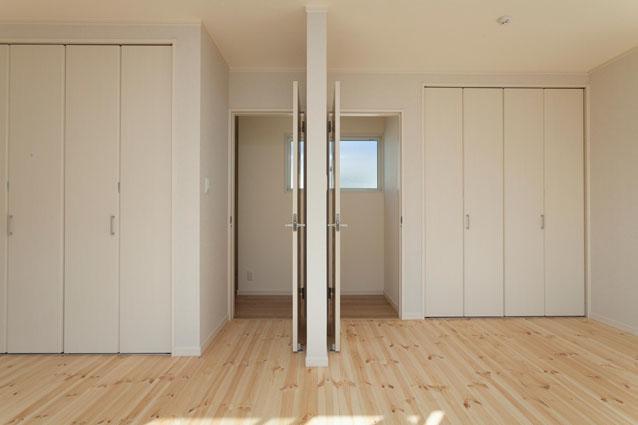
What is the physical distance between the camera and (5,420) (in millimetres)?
1844

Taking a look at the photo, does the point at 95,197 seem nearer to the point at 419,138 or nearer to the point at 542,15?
the point at 419,138

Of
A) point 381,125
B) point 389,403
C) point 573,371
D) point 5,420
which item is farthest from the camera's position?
point 381,125

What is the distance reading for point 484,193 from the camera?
3639 mm

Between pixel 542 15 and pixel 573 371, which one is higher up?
pixel 542 15

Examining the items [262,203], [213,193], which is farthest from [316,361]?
[262,203]

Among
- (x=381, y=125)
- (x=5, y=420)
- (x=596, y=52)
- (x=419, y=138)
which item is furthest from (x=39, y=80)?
(x=596, y=52)

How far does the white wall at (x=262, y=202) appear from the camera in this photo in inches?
190

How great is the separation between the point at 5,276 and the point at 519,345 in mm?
4055

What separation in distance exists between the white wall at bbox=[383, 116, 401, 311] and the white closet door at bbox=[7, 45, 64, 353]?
9.84 ft

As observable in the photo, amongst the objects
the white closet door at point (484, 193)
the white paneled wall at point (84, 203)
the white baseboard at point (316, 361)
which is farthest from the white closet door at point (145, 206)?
the white closet door at point (484, 193)

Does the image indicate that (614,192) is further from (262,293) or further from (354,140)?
(262,293)

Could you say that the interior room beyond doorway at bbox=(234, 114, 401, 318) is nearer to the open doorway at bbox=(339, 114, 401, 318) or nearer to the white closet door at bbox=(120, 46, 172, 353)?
the open doorway at bbox=(339, 114, 401, 318)

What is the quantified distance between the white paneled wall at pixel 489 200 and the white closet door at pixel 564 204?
0.8 inches

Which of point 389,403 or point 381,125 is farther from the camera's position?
point 381,125
